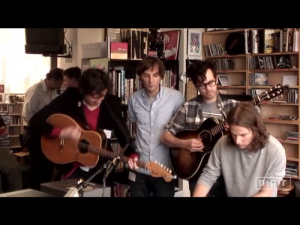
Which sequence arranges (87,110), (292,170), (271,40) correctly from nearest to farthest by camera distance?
(87,110), (292,170), (271,40)

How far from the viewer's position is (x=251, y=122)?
5.45 ft

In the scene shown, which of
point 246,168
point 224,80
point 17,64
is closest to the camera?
point 246,168

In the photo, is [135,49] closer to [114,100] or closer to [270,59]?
[114,100]

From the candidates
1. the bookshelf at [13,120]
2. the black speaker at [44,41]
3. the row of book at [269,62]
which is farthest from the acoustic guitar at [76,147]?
the bookshelf at [13,120]

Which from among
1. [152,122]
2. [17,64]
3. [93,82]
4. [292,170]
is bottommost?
[292,170]

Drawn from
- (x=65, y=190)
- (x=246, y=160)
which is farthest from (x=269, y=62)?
(x=65, y=190)

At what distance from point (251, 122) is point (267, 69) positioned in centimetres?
322

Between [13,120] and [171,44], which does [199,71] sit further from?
[13,120]

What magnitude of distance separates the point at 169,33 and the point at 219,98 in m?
2.66

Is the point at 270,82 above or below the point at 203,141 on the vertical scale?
above

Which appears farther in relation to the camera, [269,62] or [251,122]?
[269,62]

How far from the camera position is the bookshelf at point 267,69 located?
4461mm

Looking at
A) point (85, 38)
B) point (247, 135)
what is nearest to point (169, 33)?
point (85, 38)

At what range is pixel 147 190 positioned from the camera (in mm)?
2383
